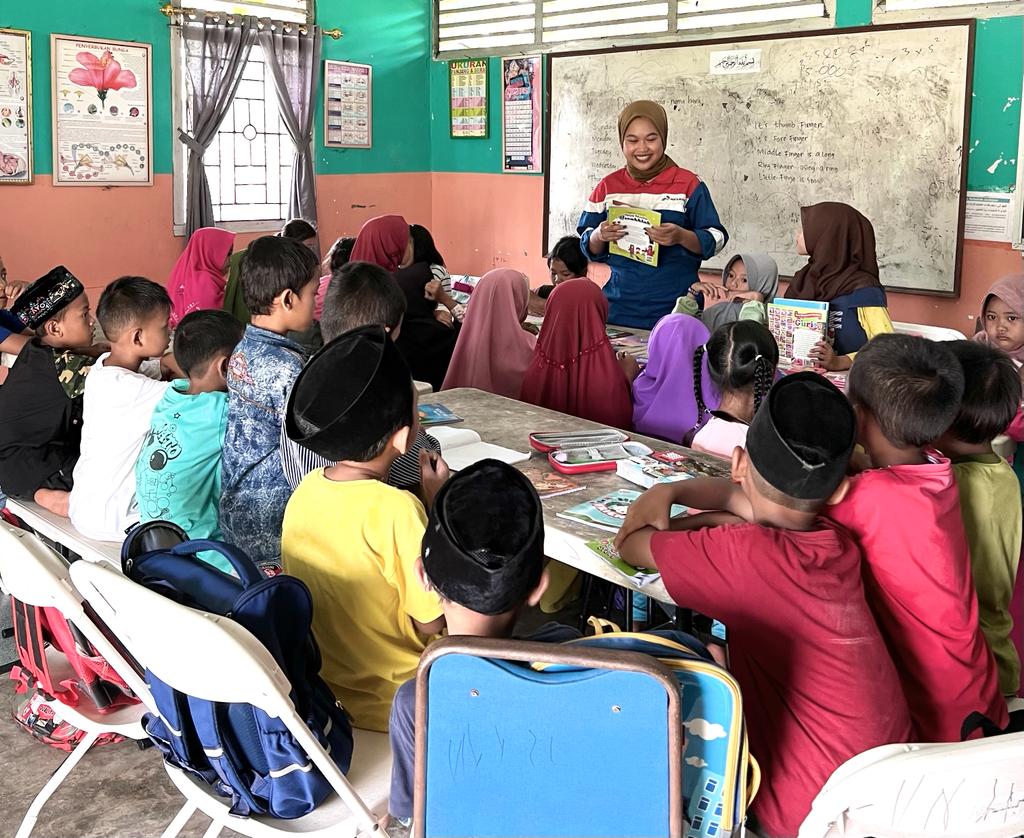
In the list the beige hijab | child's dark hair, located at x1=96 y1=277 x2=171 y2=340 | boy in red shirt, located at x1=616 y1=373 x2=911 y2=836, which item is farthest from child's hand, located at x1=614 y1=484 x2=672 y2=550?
the beige hijab

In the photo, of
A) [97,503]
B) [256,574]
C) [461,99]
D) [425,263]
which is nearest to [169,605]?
[256,574]

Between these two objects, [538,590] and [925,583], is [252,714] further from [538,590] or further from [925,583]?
[925,583]

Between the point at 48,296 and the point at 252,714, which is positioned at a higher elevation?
the point at 48,296

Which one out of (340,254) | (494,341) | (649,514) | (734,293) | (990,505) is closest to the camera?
(649,514)

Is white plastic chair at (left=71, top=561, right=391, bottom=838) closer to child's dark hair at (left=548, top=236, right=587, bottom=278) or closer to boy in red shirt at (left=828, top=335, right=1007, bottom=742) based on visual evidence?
boy in red shirt at (left=828, top=335, right=1007, bottom=742)

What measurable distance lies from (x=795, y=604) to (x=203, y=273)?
4050 mm

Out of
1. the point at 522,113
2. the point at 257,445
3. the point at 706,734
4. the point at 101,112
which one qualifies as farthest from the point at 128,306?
the point at 522,113

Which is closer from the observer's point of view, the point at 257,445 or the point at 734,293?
the point at 257,445

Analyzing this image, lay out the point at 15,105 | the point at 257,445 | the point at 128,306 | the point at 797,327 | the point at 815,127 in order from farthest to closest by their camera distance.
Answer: the point at 15,105 → the point at 815,127 → the point at 797,327 → the point at 128,306 → the point at 257,445

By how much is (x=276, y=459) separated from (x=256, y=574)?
2.52 feet

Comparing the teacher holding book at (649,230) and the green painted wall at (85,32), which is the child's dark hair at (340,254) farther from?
the green painted wall at (85,32)

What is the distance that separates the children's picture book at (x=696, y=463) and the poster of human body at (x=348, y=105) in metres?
5.85

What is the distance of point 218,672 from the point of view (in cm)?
145

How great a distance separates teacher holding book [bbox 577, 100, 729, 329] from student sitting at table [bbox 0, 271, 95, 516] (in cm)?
233
